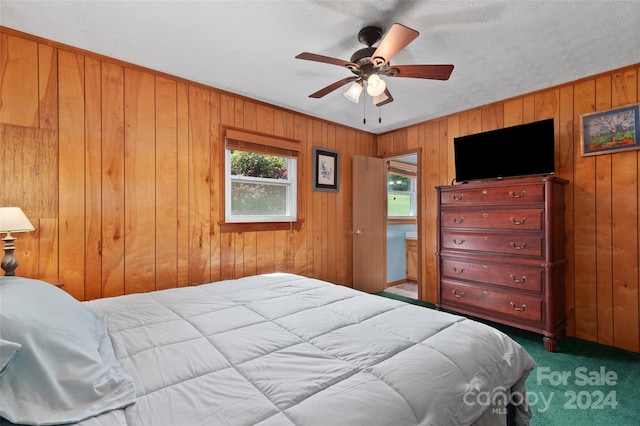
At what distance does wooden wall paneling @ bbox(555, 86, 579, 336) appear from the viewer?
2.86 metres

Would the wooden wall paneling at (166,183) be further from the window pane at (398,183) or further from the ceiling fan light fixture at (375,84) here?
the window pane at (398,183)

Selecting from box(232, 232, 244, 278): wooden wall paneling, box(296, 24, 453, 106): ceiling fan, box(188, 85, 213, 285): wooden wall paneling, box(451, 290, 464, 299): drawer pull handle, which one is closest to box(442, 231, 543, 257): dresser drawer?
box(451, 290, 464, 299): drawer pull handle

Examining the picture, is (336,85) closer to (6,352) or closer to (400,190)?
(6,352)

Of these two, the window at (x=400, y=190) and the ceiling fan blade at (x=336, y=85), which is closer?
the ceiling fan blade at (x=336, y=85)

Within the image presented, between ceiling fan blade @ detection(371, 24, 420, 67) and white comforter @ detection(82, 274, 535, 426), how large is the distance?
151cm

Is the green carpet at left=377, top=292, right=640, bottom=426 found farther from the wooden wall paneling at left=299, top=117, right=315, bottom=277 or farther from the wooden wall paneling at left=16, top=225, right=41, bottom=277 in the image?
the wooden wall paneling at left=16, top=225, right=41, bottom=277

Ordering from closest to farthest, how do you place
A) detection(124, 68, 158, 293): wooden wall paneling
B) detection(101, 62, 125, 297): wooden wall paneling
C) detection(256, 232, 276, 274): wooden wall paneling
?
detection(101, 62, 125, 297): wooden wall paneling < detection(124, 68, 158, 293): wooden wall paneling < detection(256, 232, 276, 274): wooden wall paneling

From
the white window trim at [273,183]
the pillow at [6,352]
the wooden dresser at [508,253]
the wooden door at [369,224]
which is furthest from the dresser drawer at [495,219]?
the pillow at [6,352]

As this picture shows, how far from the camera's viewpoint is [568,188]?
114 inches

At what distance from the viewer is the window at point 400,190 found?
5125mm

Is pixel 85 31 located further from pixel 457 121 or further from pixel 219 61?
pixel 457 121

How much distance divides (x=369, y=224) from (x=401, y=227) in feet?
3.70

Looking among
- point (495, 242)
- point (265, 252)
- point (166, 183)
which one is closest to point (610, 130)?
point (495, 242)

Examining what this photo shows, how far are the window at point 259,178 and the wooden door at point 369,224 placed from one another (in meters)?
1.01
